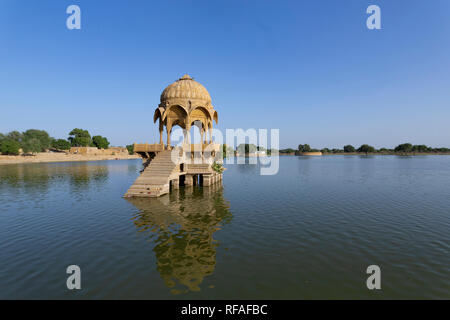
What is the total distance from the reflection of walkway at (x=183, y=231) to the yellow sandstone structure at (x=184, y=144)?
17.9ft

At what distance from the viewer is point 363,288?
23.8 feet

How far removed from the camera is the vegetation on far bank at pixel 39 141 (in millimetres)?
95787

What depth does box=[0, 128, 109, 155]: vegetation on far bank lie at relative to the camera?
95.8m

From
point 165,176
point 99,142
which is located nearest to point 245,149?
point 99,142

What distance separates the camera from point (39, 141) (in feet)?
364

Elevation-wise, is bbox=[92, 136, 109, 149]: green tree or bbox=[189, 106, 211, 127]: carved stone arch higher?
bbox=[92, 136, 109, 149]: green tree

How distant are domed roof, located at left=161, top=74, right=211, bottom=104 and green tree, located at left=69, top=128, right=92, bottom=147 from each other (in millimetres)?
140741

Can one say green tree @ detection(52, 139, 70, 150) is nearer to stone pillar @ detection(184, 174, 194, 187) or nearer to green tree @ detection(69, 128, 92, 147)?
green tree @ detection(69, 128, 92, 147)

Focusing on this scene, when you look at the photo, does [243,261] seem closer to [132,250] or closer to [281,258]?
[281,258]

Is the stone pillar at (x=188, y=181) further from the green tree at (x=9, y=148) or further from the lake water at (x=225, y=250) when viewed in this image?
the green tree at (x=9, y=148)

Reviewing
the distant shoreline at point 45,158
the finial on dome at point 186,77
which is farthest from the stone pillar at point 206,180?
the distant shoreline at point 45,158

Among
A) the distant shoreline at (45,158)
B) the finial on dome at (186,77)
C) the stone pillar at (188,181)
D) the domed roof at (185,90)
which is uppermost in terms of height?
the finial on dome at (186,77)

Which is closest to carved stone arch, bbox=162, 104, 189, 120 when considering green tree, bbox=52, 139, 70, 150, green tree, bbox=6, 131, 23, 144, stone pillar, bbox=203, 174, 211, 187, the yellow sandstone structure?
the yellow sandstone structure
